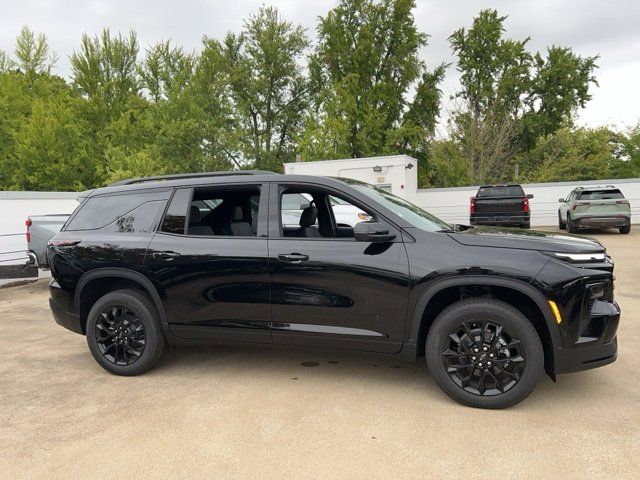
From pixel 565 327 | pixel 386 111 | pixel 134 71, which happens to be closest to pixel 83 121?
pixel 134 71

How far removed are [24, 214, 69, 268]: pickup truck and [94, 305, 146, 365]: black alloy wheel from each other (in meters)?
4.92

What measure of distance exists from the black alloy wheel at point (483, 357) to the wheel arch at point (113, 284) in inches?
93.3

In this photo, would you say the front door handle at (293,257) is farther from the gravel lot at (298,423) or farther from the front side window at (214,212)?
the gravel lot at (298,423)

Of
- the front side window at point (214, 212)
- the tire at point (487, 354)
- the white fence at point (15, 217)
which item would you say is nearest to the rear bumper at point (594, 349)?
the tire at point (487, 354)

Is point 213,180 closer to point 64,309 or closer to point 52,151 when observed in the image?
point 64,309

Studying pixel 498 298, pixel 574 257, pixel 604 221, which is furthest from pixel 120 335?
pixel 604 221

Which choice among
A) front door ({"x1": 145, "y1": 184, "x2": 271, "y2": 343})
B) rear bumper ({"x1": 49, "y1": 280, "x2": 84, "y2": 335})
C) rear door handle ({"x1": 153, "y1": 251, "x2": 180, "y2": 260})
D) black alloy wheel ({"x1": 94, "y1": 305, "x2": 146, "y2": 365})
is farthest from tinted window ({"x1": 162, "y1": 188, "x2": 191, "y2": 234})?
rear bumper ({"x1": 49, "y1": 280, "x2": 84, "y2": 335})

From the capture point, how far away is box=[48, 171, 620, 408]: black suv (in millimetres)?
3158

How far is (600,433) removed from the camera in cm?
290

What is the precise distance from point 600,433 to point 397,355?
1.34m

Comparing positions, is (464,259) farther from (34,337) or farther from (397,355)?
(34,337)

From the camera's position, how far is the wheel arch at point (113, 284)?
3988 mm

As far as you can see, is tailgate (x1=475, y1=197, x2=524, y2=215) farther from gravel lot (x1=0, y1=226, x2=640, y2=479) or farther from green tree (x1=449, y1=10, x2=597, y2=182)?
green tree (x1=449, y1=10, x2=597, y2=182)

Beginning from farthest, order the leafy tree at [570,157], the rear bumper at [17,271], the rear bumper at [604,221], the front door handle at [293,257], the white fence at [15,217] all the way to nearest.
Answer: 1. the leafy tree at [570,157]
2. the rear bumper at [604,221]
3. the white fence at [15,217]
4. the rear bumper at [17,271]
5. the front door handle at [293,257]
